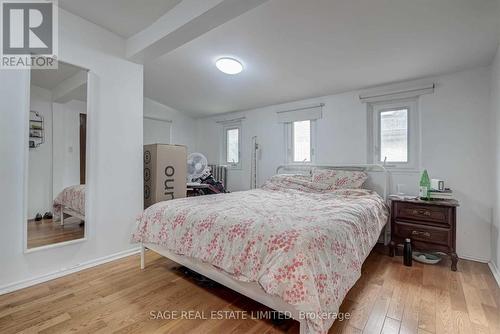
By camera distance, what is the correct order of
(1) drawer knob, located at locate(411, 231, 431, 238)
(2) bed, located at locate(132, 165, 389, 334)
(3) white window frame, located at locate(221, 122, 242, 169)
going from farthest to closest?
1. (3) white window frame, located at locate(221, 122, 242, 169)
2. (1) drawer knob, located at locate(411, 231, 431, 238)
3. (2) bed, located at locate(132, 165, 389, 334)

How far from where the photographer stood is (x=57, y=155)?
2199 millimetres

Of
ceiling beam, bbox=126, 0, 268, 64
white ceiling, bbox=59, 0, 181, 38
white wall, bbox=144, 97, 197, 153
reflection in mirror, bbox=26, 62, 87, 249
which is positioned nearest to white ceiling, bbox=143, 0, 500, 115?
white ceiling, bbox=59, 0, 181, 38

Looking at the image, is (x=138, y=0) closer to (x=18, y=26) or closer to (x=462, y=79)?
(x=18, y=26)

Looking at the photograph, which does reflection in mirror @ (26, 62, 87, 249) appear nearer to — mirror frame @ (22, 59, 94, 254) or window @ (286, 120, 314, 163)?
mirror frame @ (22, 59, 94, 254)

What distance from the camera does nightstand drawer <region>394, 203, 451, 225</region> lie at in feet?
7.45

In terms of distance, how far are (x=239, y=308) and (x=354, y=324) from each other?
75 cm

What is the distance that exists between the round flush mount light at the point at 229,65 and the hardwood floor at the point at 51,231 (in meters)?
2.30

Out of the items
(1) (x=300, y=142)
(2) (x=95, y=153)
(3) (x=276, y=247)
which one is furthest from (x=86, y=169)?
(1) (x=300, y=142)

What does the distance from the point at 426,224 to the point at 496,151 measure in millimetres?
893

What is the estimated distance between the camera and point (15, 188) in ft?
6.24

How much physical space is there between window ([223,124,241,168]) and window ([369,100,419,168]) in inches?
93.9

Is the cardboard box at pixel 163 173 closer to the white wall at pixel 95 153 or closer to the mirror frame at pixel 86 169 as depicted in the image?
the white wall at pixel 95 153

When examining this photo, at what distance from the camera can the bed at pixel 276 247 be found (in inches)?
46.4

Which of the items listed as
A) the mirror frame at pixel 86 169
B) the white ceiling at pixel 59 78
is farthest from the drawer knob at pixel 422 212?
the white ceiling at pixel 59 78
